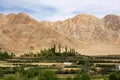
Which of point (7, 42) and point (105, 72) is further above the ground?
point (7, 42)

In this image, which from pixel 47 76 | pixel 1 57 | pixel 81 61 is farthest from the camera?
pixel 1 57

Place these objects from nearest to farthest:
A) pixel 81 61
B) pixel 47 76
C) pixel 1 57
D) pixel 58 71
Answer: pixel 47 76, pixel 58 71, pixel 81 61, pixel 1 57

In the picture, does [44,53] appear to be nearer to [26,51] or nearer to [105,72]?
[26,51]

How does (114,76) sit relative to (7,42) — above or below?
below

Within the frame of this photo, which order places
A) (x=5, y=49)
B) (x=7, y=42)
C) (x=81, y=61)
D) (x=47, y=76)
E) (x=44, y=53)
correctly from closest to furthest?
(x=47, y=76) < (x=81, y=61) < (x=44, y=53) < (x=5, y=49) < (x=7, y=42)

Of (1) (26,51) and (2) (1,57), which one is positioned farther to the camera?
(1) (26,51)

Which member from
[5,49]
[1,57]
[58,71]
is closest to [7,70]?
[58,71]

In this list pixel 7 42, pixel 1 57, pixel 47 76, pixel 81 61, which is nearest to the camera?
pixel 47 76

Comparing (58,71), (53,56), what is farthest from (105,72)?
(53,56)

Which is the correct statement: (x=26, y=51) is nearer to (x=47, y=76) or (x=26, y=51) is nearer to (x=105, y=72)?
(x=105, y=72)
